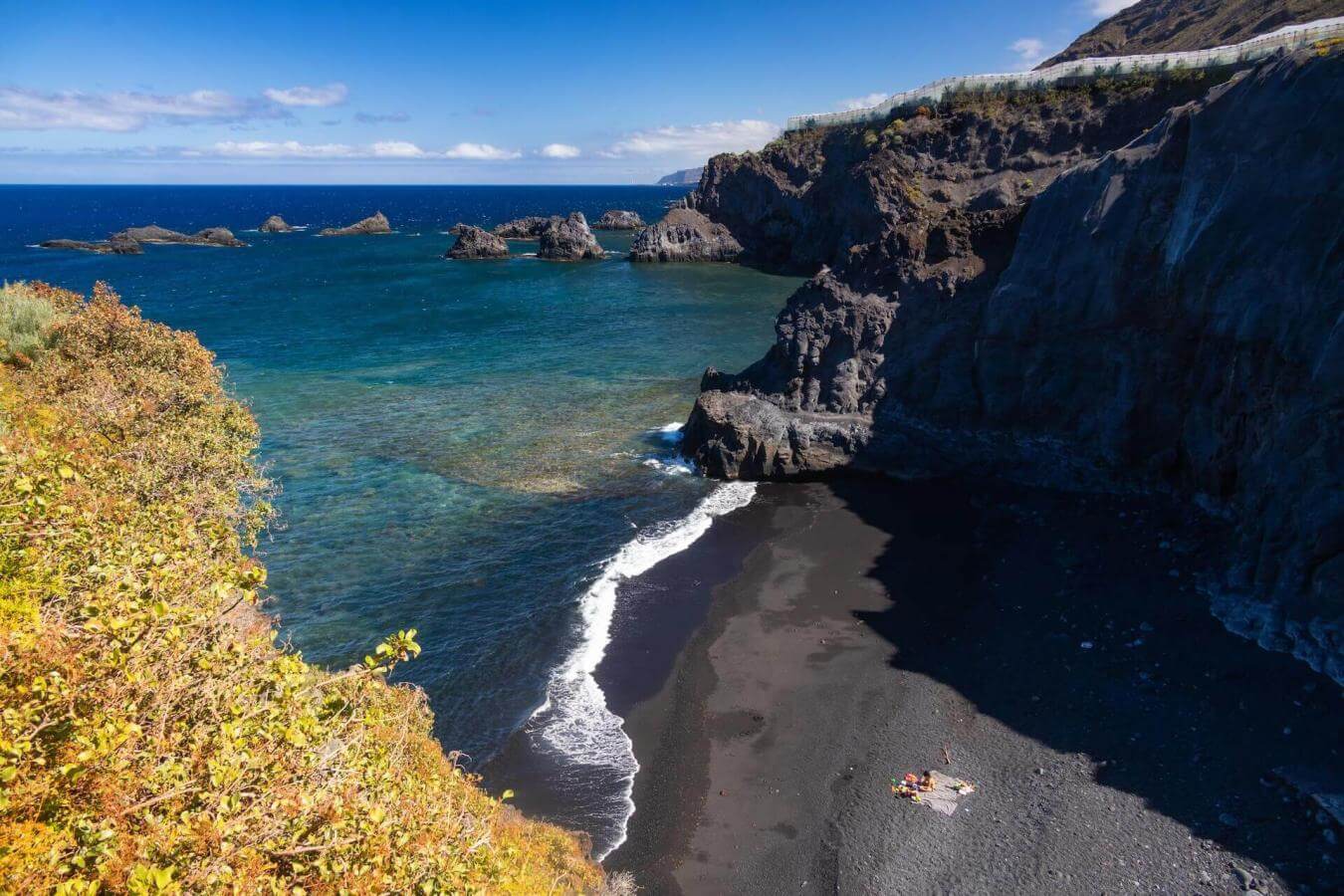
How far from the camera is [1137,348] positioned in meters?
31.5

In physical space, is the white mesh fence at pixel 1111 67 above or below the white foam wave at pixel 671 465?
above

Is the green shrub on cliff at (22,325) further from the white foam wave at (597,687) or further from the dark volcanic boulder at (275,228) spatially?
the dark volcanic boulder at (275,228)

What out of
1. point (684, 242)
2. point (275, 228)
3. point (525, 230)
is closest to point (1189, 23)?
point (684, 242)

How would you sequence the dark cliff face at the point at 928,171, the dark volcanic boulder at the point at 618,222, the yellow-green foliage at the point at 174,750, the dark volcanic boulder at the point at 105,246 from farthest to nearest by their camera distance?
the dark volcanic boulder at the point at 618,222 < the dark volcanic boulder at the point at 105,246 < the dark cliff face at the point at 928,171 < the yellow-green foliage at the point at 174,750

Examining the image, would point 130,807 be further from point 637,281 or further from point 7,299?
point 637,281

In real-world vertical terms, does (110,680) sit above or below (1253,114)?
below

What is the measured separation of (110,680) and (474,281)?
100551mm

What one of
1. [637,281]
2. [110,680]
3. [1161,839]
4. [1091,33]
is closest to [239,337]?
[637,281]

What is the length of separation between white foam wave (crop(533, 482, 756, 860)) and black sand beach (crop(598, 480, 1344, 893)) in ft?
1.73

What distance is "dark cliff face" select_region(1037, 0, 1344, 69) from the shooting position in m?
80.8

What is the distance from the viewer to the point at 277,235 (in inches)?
6314

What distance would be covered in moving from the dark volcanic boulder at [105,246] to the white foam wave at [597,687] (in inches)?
5232

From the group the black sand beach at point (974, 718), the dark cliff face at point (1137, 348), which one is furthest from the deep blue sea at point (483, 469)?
A: the dark cliff face at point (1137, 348)

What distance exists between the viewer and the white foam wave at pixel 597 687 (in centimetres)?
2091
